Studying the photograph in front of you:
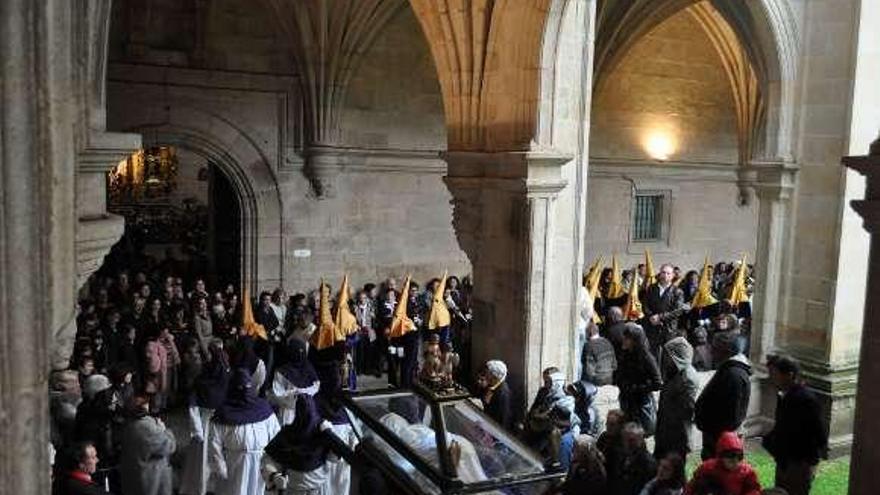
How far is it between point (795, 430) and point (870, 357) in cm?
251

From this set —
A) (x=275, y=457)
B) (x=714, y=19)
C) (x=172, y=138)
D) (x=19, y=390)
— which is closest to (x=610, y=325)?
(x=275, y=457)

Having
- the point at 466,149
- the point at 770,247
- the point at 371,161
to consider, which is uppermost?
the point at 371,161

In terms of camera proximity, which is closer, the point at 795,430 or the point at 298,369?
the point at 795,430

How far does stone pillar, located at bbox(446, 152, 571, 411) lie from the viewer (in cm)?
729

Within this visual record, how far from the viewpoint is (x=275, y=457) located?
5.53 m

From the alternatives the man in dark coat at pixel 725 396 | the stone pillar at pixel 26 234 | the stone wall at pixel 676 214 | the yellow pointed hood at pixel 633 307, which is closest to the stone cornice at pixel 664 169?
the stone wall at pixel 676 214

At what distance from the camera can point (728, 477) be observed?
4.56 meters

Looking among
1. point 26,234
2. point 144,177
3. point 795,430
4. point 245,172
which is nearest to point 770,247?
point 795,430

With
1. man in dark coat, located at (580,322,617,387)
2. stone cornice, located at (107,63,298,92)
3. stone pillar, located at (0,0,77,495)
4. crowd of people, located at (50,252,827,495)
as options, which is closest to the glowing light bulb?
crowd of people, located at (50,252,827,495)

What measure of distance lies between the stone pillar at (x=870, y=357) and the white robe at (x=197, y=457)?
4976 millimetres

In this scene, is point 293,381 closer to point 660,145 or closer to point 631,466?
point 631,466

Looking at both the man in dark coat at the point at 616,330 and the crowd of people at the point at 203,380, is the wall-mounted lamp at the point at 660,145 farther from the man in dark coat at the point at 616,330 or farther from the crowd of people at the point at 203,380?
the man in dark coat at the point at 616,330

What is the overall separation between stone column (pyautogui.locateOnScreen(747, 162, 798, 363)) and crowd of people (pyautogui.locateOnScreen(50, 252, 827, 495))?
45 centimetres

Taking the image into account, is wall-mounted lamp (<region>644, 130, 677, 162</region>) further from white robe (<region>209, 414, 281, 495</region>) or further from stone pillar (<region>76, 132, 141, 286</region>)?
stone pillar (<region>76, 132, 141, 286</region>)
